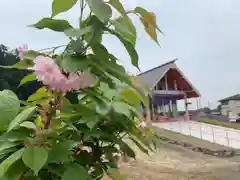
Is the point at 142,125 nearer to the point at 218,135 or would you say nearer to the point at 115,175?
the point at 115,175

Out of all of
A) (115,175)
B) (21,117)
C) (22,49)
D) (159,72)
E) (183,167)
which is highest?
(159,72)

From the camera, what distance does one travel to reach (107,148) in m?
0.59

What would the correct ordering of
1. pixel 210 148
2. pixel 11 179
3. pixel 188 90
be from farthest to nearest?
pixel 188 90 < pixel 210 148 < pixel 11 179

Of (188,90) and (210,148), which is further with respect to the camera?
(188,90)

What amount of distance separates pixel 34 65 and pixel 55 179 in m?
0.18

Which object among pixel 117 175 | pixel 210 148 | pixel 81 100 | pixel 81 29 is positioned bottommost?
pixel 210 148

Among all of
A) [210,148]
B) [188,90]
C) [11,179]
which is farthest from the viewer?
[188,90]

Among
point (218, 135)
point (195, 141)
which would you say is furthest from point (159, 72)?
point (195, 141)

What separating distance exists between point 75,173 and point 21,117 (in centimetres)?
12

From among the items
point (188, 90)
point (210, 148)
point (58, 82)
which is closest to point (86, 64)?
point (58, 82)

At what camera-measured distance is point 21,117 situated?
518 mm

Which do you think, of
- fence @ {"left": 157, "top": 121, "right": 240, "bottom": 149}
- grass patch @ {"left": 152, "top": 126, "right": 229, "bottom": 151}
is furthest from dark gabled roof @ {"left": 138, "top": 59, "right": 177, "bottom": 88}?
grass patch @ {"left": 152, "top": 126, "right": 229, "bottom": 151}

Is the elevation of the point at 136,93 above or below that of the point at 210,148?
above

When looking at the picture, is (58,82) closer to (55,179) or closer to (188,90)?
(55,179)
